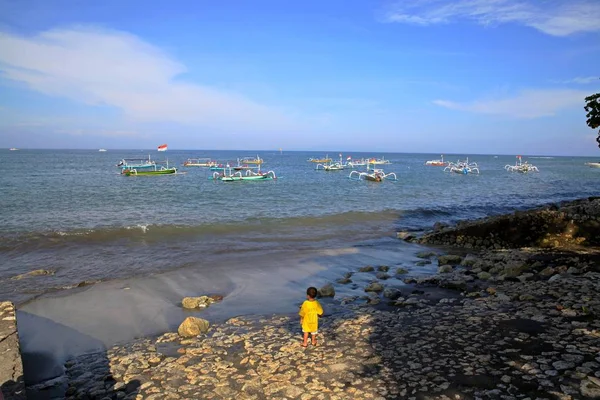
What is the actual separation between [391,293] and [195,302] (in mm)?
5347

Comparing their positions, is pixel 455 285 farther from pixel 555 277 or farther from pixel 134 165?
pixel 134 165

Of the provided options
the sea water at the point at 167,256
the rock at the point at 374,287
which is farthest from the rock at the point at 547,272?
the rock at the point at 374,287

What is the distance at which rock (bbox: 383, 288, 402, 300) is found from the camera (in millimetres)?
10992

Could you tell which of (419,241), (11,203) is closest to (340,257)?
(419,241)

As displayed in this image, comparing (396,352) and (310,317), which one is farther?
(310,317)

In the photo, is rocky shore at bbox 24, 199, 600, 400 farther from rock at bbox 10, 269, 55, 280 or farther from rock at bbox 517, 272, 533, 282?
rock at bbox 10, 269, 55, 280

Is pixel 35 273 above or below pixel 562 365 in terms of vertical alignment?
below

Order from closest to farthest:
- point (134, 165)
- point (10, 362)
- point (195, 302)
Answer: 1. point (10, 362)
2. point (195, 302)
3. point (134, 165)

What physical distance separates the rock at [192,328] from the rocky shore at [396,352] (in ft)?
0.38

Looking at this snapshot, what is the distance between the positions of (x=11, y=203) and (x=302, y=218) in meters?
24.1

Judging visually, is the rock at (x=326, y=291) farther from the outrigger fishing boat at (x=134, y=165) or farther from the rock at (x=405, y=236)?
the outrigger fishing boat at (x=134, y=165)

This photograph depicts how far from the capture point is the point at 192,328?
8734 millimetres

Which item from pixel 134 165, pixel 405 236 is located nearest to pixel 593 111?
pixel 405 236

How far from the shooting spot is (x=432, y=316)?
9.12 metres
